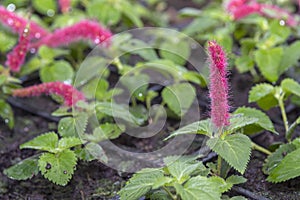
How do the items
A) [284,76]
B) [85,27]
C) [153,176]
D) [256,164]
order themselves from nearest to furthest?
[153,176] → [256,164] → [85,27] → [284,76]

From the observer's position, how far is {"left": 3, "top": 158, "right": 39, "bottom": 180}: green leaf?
1701 millimetres

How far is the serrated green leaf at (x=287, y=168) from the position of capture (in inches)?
59.4

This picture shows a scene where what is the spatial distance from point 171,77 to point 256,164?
56 centimetres

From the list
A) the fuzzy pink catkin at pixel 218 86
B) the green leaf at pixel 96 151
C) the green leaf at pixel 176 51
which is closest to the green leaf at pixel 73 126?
the green leaf at pixel 96 151

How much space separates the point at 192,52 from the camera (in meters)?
2.56

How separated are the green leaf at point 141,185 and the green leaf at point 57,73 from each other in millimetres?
838

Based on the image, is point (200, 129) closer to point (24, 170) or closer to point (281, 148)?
point (281, 148)

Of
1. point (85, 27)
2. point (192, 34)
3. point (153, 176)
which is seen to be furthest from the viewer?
point (192, 34)

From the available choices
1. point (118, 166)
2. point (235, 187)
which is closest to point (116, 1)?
point (118, 166)

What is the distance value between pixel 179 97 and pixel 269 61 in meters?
0.40

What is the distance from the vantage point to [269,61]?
2.12 meters

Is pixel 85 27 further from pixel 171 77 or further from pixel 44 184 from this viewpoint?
pixel 44 184

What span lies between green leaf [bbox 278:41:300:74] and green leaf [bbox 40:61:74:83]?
840 mm

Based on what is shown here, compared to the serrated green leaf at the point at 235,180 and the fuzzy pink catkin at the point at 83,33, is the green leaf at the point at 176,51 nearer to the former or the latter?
the fuzzy pink catkin at the point at 83,33
